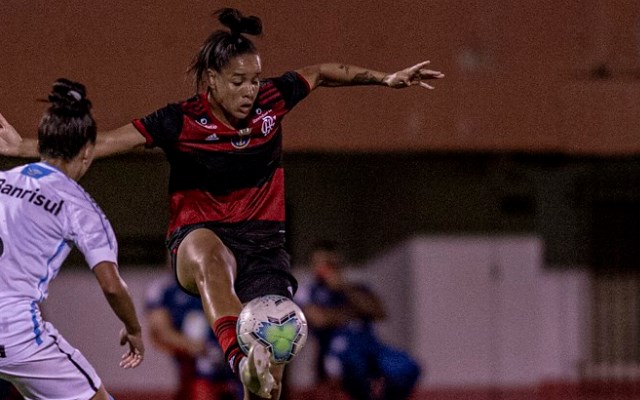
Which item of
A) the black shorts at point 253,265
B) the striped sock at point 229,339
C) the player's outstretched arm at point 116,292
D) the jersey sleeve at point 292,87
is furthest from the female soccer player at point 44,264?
the jersey sleeve at point 292,87

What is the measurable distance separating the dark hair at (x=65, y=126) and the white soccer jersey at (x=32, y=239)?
0.55ft

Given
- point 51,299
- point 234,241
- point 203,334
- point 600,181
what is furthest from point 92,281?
point 234,241

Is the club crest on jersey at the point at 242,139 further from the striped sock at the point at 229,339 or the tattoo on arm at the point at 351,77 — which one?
the striped sock at the point at 229,339

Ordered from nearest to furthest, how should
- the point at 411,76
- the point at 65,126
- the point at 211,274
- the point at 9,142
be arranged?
the point at 65,126 < the point at 211,274 < the point at 9,142 < the point at 411,76

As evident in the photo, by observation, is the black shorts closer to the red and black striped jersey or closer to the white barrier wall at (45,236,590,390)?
the red and black striped jersey

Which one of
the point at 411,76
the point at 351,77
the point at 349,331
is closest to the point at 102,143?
the point at 351,77

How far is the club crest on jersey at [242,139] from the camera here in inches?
209

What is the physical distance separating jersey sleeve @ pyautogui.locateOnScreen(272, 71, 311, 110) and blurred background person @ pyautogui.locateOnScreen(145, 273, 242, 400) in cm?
258

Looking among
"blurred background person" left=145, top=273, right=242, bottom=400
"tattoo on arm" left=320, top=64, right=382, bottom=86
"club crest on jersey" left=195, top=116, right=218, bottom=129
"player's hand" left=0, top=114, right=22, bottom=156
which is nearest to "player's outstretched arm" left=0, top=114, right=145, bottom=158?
"player's hand" left=0, top=114, right=22, bottom=156

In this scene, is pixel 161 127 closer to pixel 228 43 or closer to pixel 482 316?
pixel 228 43

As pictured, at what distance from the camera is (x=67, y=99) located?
4.61 m

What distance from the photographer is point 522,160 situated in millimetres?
9562

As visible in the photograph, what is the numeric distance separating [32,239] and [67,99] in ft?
2.06

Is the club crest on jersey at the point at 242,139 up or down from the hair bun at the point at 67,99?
down
